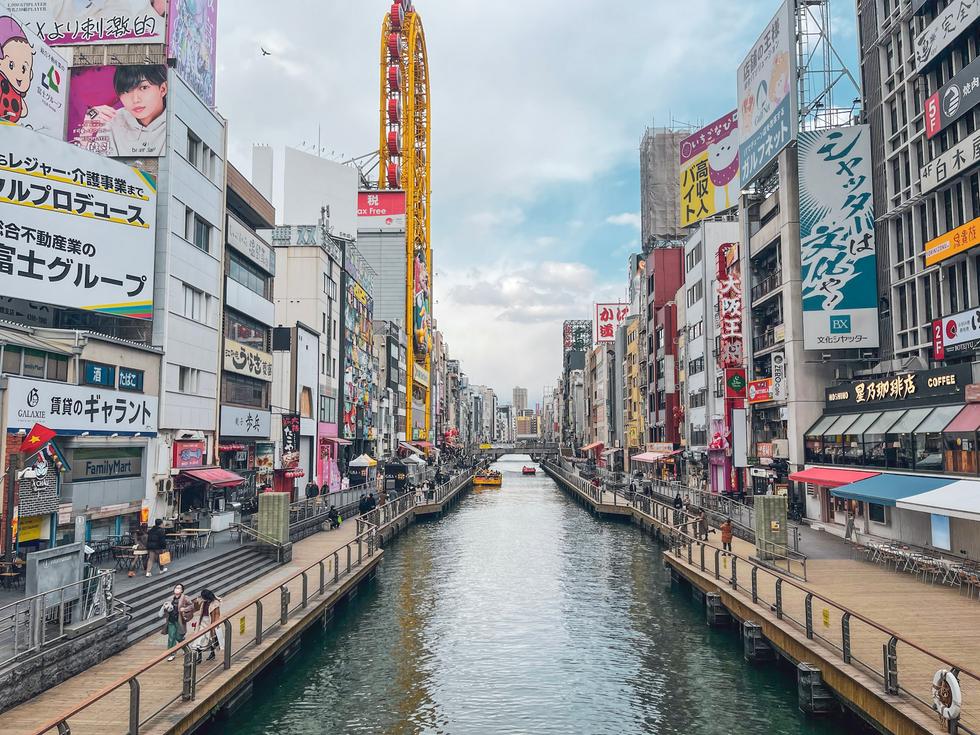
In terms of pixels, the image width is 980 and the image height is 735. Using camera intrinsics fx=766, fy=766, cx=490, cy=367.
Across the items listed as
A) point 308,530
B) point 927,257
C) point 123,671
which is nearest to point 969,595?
point 927,257

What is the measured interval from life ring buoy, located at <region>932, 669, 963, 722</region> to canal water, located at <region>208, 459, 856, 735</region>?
14.6 ft

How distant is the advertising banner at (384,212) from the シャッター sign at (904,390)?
94.4 m

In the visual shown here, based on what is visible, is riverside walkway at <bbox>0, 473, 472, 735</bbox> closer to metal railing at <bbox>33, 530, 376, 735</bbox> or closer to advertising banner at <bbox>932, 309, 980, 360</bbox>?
metal railing at <bbox>33, 530, 376, 735</bbox>

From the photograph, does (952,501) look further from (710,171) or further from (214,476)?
(710,171)

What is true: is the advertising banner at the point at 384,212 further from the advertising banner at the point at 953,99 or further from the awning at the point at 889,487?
the awning at the point at 889,487

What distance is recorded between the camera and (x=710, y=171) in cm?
7431

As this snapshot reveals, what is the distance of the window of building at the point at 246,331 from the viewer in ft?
147

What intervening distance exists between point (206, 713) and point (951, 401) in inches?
1178

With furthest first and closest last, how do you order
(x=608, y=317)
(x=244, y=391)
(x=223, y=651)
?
(x=608, y=317) → (x=244, y=391) → (x=223, y=651)

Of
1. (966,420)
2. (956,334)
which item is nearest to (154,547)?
(966,420)

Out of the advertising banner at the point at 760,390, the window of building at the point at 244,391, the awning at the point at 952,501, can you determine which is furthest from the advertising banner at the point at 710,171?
the awning at the point at 952,501

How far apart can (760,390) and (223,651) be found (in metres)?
40.9

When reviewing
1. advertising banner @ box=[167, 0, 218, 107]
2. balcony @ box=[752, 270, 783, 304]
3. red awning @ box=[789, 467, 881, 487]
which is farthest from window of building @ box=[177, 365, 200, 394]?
balcony @ box=[752, 270, 783, 304]

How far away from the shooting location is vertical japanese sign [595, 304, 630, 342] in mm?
140500
